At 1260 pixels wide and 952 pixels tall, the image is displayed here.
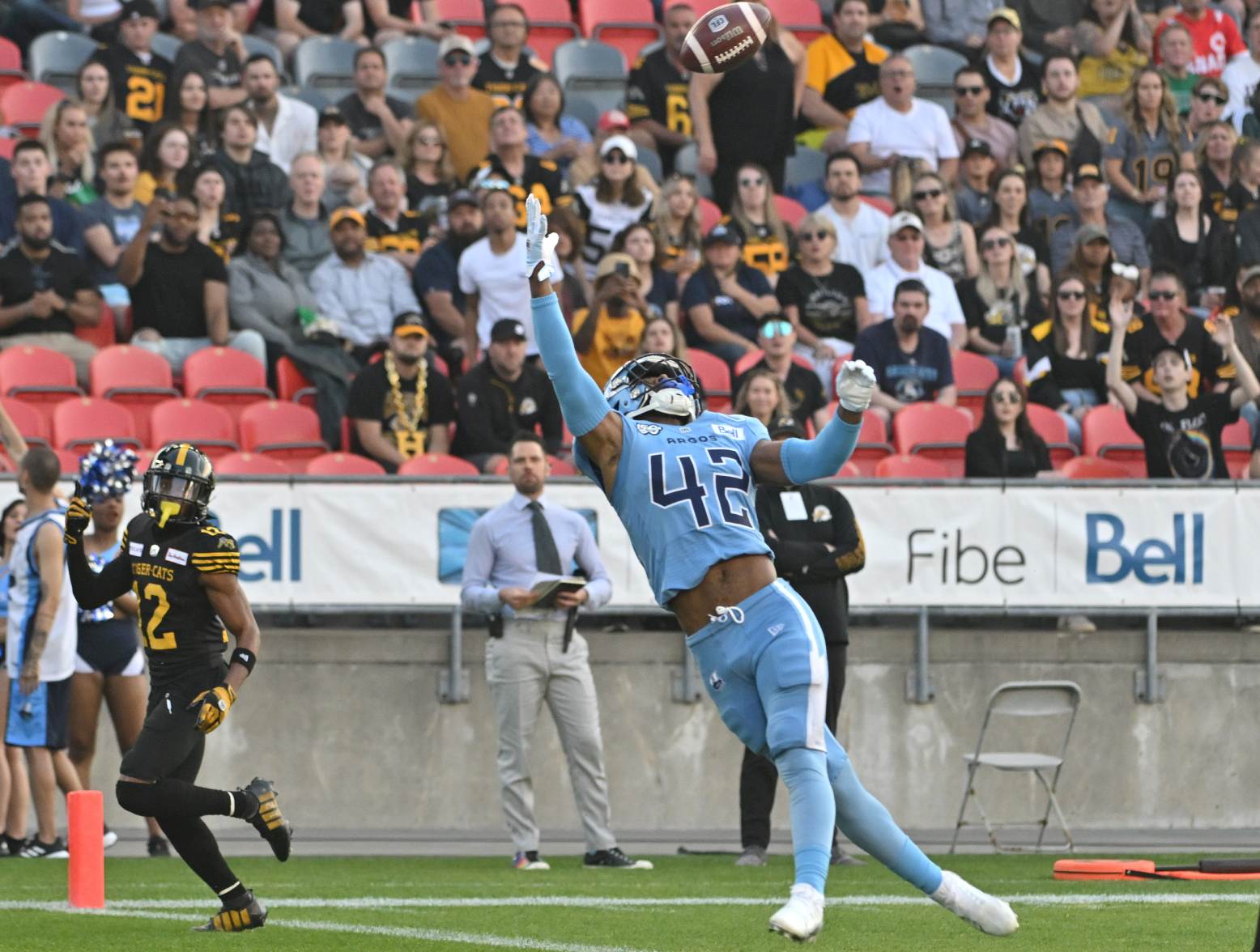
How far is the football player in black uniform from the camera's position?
8.52 metres

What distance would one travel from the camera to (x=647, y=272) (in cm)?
1602

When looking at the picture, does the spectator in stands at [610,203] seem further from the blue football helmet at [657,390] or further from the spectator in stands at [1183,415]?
the blue football helmet at [657,390]

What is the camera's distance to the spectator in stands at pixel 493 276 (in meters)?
15.8

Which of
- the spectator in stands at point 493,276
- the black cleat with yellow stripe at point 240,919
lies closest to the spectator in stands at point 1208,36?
the spectator in stands at point 493,276

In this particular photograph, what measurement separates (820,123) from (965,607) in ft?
22.4

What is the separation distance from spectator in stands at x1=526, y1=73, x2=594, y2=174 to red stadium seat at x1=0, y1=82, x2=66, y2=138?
3.89m

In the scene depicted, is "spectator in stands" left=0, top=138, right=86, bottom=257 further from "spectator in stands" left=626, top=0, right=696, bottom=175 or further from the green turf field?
the green turf field

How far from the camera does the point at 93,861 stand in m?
9.18

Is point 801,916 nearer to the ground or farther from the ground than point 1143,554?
nearer to the ground

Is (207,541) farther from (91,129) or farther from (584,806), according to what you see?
(91,129)

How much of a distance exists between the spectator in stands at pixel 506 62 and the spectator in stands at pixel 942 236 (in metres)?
3.47

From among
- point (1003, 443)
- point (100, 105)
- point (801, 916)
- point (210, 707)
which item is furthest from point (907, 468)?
point (801, 916)

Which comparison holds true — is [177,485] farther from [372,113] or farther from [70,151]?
[372,113]

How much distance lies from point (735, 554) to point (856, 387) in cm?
81
